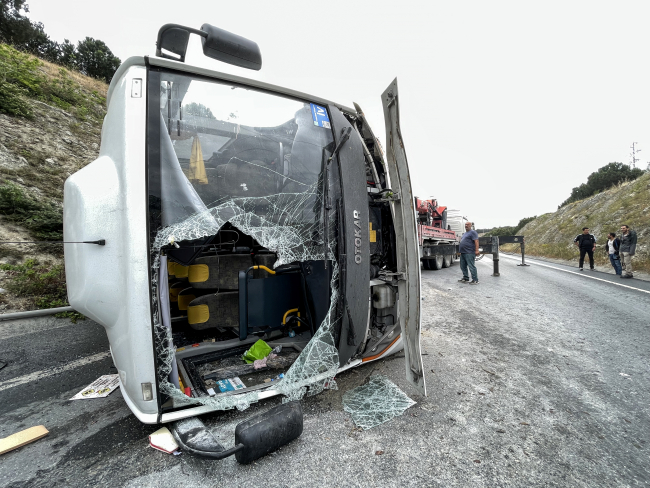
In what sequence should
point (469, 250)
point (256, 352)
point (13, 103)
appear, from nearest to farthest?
point (256, 352)
point (469, 250)
point (13, 103)

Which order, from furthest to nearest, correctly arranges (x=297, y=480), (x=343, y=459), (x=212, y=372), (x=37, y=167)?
(x=37, y=167), (x=212, y=372), (x=343, y=459), (x=297, y=480)

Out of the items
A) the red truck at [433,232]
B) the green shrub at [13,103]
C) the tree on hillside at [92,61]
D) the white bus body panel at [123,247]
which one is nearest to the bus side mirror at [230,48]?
the white bus body panel at [123,247]

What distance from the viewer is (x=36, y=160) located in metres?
7.52

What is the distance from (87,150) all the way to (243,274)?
9831 mm

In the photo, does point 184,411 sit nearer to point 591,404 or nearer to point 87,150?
point 591,404

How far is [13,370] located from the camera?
109 inches

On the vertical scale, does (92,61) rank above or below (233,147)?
above

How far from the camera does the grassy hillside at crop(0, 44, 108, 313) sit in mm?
4750

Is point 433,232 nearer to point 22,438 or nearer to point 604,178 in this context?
point 22,438

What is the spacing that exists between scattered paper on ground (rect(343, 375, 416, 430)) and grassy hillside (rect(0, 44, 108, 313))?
4.80 m

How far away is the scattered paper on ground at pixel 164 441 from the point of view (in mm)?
1647

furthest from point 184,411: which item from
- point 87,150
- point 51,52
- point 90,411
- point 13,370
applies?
point 51,52

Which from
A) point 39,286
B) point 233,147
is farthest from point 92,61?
point 233,147

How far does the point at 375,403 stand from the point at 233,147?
2112mm
